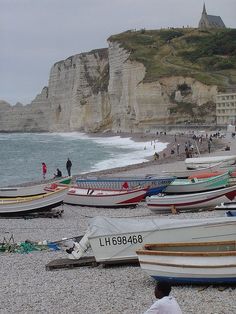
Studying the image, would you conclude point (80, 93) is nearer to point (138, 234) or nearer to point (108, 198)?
point (108, 198)

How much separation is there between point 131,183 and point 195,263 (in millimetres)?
14461

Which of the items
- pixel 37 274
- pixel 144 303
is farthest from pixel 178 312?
pixel 37 274

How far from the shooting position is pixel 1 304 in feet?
34.6

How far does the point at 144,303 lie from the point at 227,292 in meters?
1.56

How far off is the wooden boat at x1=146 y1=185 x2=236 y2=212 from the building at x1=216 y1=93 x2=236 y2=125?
78.8 meters

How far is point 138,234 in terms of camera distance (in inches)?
489

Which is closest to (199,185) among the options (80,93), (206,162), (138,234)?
(138,234)

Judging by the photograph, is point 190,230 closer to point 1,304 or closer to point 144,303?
point 144,303

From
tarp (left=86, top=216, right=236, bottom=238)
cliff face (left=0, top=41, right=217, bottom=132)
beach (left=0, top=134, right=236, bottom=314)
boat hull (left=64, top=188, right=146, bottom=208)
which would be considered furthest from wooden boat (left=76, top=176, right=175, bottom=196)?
cliff face (left=0, top=41, right=217, bottom=132)

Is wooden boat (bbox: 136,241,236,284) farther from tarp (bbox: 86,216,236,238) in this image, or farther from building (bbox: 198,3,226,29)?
building (bbox: 198,3,226,29)

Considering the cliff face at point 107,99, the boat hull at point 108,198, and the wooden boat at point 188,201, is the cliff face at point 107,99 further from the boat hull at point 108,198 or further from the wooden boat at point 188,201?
the wooden boat at point 188,201

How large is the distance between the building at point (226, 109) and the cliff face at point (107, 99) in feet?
8.31

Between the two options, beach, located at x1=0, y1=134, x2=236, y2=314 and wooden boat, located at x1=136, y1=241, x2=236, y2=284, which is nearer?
beach, located at x1=0, y1=134, x2=236, y2=314

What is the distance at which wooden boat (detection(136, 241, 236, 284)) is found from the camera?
10352 mm
